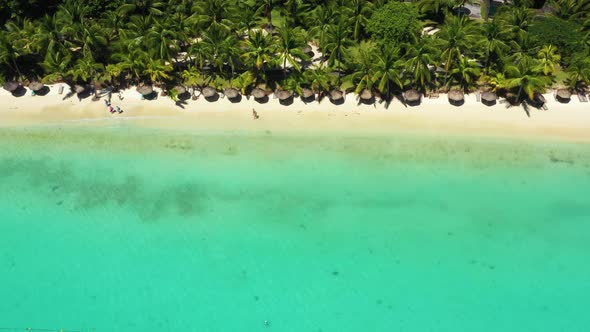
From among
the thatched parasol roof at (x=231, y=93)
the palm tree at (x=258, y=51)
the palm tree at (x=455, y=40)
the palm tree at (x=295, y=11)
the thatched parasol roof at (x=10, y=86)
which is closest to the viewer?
the palm tree at (x=455, y=40)

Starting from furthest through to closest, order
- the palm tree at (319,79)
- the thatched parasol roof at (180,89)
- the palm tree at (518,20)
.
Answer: the thatched parasol roof at (180,89) < the palm tree at (518,20) < the palm tree at (319,79)

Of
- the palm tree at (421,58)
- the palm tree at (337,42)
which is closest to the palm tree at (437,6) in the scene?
the palm tree at (421,58)

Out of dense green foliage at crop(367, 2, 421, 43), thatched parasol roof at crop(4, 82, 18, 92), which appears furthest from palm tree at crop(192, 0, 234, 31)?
thatched parasol roof at crop(4, 82, 18, 92)

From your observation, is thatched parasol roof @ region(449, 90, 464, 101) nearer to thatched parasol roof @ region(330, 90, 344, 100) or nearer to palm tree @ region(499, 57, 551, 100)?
palm tree @ region(499, 57, 551, 100)

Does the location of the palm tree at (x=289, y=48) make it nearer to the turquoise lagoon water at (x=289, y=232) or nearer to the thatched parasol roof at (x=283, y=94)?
the thatched parasol roof at (x=283, y=94)

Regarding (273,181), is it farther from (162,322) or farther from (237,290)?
(162,322)

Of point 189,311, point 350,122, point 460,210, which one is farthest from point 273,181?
point 460,210
